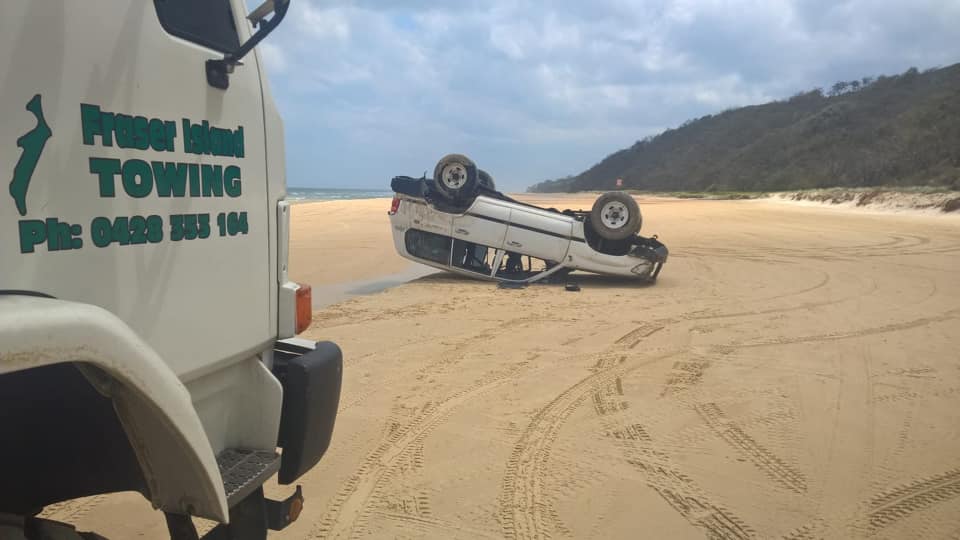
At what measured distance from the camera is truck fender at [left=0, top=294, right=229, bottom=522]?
4.42 feet

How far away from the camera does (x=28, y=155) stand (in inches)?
64.7

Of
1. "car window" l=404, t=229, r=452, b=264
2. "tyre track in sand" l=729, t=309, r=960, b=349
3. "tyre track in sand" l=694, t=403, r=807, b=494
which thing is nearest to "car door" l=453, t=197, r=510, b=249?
"car window" l=404, t=229, r=452, b=264

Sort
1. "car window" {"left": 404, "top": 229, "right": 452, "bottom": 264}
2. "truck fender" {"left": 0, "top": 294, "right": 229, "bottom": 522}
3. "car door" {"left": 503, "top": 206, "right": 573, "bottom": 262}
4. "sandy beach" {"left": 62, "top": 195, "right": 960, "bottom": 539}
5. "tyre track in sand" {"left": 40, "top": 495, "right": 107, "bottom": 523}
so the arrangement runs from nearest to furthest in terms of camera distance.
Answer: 1. "truck fender" {"left": 0, "top": 294, "right": 229, "bottom": 522}
2. "tyre track in sand" {"left": 40, "top": 495, "right": 107, "bottom": 523}
3. "sandy beach" {"left": 62, "top": 195, "right": 960, "bottom": 539}
4. "car door" {"left": 503, "top": 206, "right": 573, "bottom": 262}
5. "car window" {"left": 404, "top": 229, "right": 452, "bottom": 264}

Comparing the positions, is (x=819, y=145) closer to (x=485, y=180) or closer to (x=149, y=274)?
(x=485, y=180)

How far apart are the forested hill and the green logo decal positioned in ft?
102

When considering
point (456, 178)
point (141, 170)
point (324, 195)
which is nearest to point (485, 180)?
point (456, 178)

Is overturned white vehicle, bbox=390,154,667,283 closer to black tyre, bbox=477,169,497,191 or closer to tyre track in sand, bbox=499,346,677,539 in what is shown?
black tyre, bbox=477,169,497,191

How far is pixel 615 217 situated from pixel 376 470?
7435mm

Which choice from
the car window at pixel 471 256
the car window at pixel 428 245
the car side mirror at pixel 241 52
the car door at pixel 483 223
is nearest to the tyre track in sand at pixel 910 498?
the car side mirror at pixel 241 52

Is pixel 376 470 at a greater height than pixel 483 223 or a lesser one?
lesser

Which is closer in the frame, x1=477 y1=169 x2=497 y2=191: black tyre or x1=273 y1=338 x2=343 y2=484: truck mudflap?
x1=273 y1=338 x2=343 y2=484: truck mudflap

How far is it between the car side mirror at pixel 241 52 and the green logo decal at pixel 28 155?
2.12ft

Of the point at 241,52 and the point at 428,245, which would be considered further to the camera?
the point at 428,245

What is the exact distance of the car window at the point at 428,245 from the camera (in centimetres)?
1090
